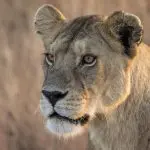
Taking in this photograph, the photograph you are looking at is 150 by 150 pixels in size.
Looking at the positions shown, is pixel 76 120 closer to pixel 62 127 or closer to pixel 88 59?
pixel 62 127

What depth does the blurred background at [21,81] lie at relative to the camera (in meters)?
10.8

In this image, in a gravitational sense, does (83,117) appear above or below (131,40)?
below

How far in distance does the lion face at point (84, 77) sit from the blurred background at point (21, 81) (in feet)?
13.8

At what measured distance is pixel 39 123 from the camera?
10930 millimetres

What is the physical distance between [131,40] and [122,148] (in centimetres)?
82

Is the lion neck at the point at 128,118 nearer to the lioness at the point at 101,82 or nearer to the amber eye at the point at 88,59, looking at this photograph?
the lioness at the point at 101,82

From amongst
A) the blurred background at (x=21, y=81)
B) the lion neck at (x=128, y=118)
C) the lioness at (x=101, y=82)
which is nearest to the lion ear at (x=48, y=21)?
the lioness at (x=101, y=82)

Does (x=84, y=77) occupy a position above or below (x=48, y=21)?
below

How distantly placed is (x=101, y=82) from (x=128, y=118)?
0.36m

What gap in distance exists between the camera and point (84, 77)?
21.1 ft

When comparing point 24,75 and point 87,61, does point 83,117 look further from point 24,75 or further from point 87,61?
point 24,75

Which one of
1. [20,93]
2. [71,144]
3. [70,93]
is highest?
[70,93]

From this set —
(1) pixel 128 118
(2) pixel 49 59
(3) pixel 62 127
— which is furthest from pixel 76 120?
(2) pixel 49 59

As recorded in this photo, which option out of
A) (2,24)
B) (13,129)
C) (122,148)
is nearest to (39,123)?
(13,129)
